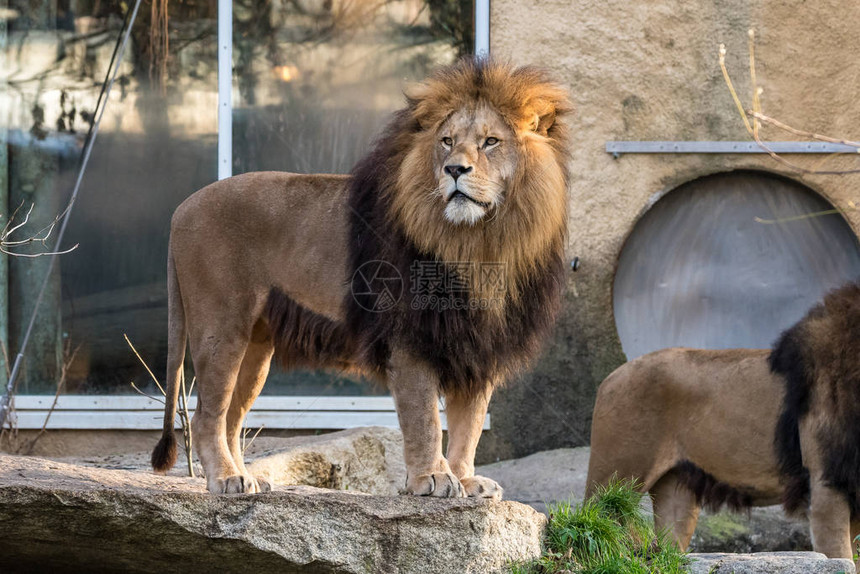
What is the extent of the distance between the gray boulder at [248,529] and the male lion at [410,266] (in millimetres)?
159

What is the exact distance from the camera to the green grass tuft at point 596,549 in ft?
14.0

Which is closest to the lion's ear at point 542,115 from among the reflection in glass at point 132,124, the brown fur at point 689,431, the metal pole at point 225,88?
the brown fur at point 689,431

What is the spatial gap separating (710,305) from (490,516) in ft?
15.0

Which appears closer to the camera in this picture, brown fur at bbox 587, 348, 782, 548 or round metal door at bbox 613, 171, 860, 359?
brown fur at bbox 587, 348, 782, 548

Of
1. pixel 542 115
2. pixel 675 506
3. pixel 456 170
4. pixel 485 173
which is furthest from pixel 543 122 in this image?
pixel 675 506

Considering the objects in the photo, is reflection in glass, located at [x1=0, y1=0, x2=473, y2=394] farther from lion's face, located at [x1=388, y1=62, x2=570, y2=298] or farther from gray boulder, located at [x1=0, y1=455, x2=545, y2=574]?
gray boulder, located at [x1=0, y1=455, x2=545, y2=574]

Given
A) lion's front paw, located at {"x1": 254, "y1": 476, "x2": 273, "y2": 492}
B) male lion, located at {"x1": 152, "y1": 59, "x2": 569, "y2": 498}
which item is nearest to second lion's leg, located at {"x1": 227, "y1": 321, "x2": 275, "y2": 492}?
male lion, located at {"x1": 152, "y1": 59, "x2": 569, "y2": 498}

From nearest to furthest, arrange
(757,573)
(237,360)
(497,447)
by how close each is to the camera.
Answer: (757,573) → (237,360) → (497,447)

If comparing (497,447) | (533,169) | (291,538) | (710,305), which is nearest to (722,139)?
(710,305)

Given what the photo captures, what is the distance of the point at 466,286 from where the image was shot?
4.20 metres

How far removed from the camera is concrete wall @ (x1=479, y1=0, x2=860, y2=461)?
7855 millimetres

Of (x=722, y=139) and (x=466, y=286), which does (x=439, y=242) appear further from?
(x=722, y=139)

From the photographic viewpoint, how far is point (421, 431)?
4.06 metres

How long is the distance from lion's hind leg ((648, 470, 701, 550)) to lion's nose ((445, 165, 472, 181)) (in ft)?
9.65
